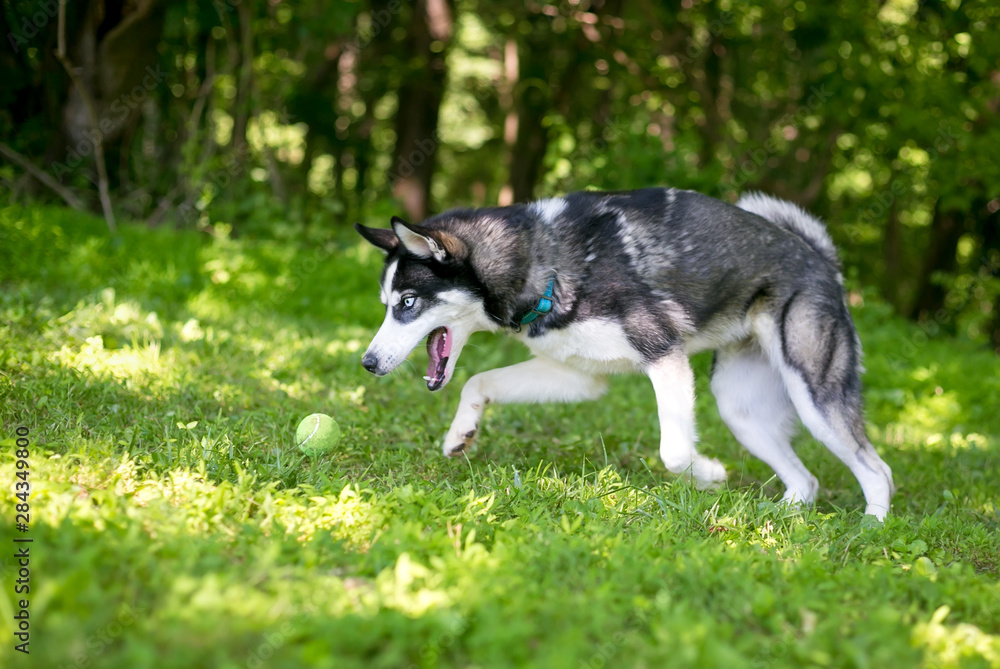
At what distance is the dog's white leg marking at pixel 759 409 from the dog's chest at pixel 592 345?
0.76 m

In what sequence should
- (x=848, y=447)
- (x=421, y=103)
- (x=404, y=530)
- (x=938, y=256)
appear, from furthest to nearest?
1. (x=421, y=103)
2. (x=938, y=256)
3. (x=848, y=447)
4. (x=404, y=530)

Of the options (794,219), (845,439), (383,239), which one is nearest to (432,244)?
(383,239)

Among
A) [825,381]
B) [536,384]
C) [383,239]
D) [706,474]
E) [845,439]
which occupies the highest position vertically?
[383,239]

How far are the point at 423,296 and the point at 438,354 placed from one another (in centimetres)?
35

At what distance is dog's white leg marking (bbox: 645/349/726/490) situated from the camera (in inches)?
150

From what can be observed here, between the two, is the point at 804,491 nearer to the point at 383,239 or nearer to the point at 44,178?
the point at 383,239

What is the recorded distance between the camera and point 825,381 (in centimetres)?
402

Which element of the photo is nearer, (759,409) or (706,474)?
(706,474)

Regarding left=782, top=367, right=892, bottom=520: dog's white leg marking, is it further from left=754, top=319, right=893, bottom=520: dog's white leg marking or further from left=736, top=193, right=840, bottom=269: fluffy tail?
left=736, top=193, right=840, bottom=269: fluffy tail

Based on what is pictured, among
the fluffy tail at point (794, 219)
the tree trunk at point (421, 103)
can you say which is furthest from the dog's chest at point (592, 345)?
the tree trunk at point (421, 103)

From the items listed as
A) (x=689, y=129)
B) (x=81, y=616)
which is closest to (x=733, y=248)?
(x=81, y=616)

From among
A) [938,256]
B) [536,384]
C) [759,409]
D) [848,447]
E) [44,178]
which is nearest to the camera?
[848,447]

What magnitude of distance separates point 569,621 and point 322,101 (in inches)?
402

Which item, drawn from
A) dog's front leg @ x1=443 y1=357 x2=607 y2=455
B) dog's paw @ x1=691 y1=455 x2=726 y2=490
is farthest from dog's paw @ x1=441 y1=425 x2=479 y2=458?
dog's paw @ x1=691 y1=455 x2=726 y2=490
